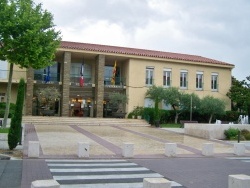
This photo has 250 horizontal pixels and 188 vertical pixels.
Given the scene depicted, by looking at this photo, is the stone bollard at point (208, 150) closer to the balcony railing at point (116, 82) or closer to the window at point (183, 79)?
the balcony railing at point (116, 82)

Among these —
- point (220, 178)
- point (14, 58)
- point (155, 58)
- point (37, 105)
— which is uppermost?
point (155, 58)

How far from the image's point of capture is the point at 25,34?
2069cm

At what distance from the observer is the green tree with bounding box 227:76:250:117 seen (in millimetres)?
36875

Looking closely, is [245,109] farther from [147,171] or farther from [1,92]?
[147,171]

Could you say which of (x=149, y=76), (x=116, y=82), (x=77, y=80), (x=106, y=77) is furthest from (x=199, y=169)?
(x=77, y=80)

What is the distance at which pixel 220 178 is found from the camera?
9789 millimetres

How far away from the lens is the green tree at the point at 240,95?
1452 inches

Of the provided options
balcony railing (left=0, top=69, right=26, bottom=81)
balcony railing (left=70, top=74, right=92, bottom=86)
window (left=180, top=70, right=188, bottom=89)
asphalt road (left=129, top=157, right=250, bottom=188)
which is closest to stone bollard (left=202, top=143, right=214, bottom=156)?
asphalt road (left=129, top=157, right=250, bottom=188)

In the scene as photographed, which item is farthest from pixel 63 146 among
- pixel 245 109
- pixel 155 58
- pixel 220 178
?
pixel 245 109

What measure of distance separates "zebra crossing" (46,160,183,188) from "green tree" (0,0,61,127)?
11.1 m

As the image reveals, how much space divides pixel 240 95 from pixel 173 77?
26.3 ft

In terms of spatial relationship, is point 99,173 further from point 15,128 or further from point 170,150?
point 15,128

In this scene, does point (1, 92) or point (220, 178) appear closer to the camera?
point (220, 178)

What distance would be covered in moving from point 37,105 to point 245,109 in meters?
22.6
